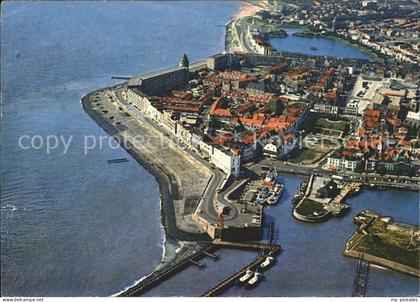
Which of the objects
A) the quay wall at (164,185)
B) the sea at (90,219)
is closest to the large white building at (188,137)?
the quay wall at (164,185)

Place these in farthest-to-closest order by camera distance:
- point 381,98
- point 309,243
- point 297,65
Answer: point 297,65 → point 381,98 → point 309,243

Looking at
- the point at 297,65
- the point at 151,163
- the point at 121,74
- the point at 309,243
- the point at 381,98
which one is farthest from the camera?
the point at 297,65

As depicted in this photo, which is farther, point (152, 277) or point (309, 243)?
point (309, 243)

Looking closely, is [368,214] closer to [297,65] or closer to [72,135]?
[72,135]

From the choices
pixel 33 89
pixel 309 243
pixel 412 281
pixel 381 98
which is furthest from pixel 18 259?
pixel 381 98

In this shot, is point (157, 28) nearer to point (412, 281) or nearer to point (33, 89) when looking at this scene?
point (33, 89)

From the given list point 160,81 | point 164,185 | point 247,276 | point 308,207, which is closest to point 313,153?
point 308,207

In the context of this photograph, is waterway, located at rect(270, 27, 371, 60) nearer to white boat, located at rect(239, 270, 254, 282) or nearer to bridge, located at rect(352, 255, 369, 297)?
bridge, located at rect(352, 255, 369, 297)

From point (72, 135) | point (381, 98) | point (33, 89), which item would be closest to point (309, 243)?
point (72, 135)
